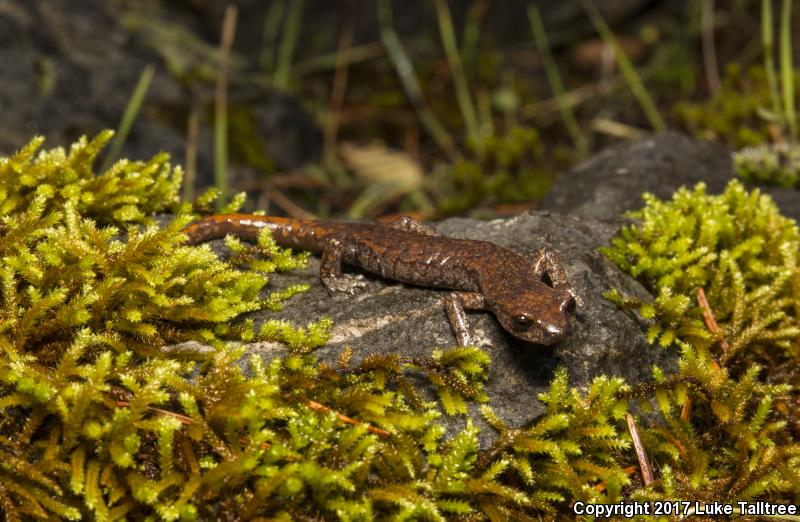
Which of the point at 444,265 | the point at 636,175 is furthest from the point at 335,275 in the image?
the point at 636,175

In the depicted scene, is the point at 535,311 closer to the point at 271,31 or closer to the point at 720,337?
the point at 720,337

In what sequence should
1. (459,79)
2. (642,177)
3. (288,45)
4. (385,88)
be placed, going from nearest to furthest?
(642,177), (459,79), (288,45), (385,88)

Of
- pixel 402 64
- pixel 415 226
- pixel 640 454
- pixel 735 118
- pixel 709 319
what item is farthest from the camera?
pixel 402 64

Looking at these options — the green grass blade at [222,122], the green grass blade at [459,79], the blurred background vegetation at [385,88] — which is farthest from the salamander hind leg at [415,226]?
the green grass blade at [459,79]

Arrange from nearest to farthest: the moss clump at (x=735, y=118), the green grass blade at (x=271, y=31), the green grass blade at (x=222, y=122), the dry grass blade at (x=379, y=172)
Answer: the green grass blade at (x=222, y=122) < the moss clump at (x=735, y=118) < the dry grass blade at (x=379, y=172) < the green grass blade at (x=271, y=31)

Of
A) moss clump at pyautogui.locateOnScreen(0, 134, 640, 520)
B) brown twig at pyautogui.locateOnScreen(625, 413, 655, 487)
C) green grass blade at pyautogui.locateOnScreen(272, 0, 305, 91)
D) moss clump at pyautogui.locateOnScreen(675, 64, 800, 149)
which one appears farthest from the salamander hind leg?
green grass blade at pyautogui.locateOnScreen(272, 0, 305, 91)

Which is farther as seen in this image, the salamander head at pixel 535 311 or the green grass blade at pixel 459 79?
the green grass blade at pixel 459 79

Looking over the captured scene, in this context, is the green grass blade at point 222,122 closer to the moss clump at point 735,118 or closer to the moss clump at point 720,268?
the moss clump at point 720,268
